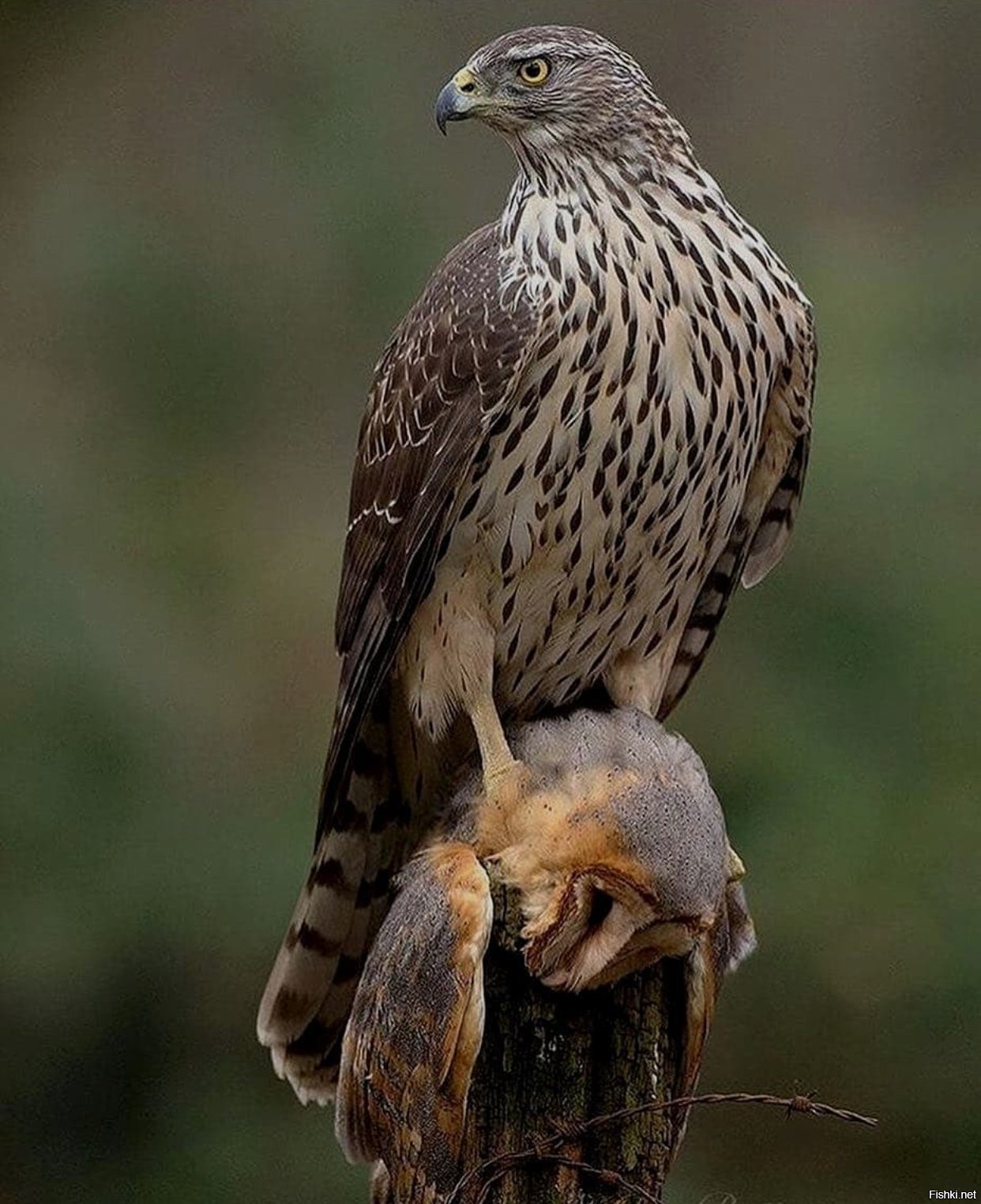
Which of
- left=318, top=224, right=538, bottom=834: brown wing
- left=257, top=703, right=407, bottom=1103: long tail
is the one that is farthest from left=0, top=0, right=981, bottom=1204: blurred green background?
left=318, top=224, right=538, bottom=834: brown wing

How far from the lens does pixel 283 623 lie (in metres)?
5.62

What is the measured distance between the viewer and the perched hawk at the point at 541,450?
11.7 feet

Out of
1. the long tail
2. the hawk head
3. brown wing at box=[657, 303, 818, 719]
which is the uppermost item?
the hawk head

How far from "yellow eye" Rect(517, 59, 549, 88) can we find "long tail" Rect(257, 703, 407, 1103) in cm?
116

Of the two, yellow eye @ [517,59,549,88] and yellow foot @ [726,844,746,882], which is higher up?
yellow eye @ [517,59,549,88]

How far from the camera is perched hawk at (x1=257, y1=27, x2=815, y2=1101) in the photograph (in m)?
3.56

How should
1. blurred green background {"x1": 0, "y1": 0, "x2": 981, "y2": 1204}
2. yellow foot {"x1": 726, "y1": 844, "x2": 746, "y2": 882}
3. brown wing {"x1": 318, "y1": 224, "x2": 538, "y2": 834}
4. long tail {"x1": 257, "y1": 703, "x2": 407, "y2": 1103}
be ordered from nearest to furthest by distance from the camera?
1. yellow foot {"x1": 726, "y1": 844, "x2": 746, "y2": 882}
2. brown wing {"x1": 318, "y1": 224, "x2": 538, "y2": 834}
3. long tail {"x1": 257, "y1": 703, "x2": 407, "y2": 1103}
4. blurred green background {"x1": 0, "y1": 0, "x2": 981, "y2": 1204}

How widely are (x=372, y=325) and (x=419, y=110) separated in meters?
0.62

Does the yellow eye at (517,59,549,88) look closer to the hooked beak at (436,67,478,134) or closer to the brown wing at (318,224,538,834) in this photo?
the hooked beak at (436,67,478,134)

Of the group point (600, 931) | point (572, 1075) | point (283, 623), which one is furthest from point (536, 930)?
point (283, 623)

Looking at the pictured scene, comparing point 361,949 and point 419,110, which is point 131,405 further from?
point 361,949

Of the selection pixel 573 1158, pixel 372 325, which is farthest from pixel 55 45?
pixel 573 1158

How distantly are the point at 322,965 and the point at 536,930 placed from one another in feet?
2.95

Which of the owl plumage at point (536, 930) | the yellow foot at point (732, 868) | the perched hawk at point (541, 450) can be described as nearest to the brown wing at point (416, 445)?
the perched hawk at point (541, 450)
